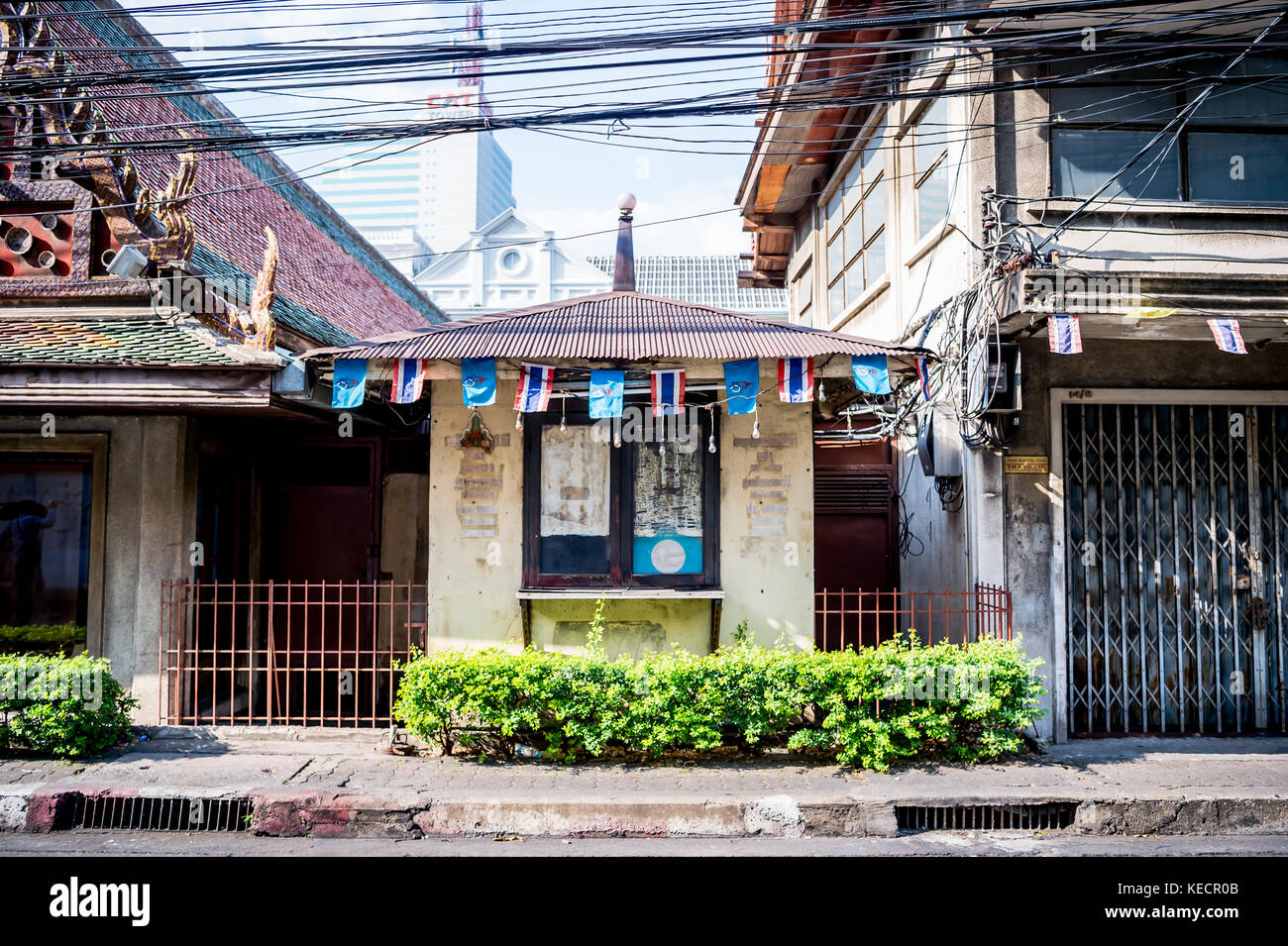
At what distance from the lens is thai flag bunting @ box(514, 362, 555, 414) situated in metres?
7.27

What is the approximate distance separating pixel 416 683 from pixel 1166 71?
908 cm

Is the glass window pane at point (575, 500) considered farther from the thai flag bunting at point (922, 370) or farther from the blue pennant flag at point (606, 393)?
the thai flag bunting at point (922, 370)

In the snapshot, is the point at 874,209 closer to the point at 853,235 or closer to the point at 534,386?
the point at 853,235

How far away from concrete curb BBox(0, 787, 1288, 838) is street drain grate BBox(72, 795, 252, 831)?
115 millimetres

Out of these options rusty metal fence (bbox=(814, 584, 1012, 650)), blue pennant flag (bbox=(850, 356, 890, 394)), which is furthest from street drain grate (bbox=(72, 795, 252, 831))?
blue pennant flag (bbox=(850, 356, 890, 394))

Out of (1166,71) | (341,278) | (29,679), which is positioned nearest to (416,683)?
(29,679)

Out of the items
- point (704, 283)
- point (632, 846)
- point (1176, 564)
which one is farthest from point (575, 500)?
point (704, 283)

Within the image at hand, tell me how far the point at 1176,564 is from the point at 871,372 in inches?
155

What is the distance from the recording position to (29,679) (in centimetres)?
714

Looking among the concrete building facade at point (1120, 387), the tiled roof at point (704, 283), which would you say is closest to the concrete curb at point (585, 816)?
the concrete building facade at point (1120, 387)

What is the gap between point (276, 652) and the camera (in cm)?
739

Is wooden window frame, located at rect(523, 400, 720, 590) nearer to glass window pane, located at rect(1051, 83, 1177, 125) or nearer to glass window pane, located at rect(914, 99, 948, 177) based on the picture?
glass window pane, located at rect(914, 99, 948, 177)

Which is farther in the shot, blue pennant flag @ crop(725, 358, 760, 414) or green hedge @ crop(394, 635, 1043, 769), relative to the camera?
blue pennant flag @ crop(725, 358, 760, 414)

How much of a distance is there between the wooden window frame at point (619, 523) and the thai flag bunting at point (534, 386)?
0.68 metres
